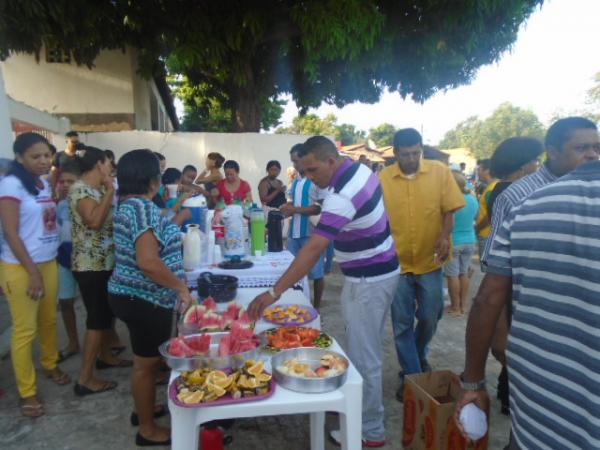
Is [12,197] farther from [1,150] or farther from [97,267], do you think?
[1,150]

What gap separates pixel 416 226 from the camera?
10.7 ft

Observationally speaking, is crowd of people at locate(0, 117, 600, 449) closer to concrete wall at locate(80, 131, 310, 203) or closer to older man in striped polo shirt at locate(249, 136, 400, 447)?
older man in striped polo shirt at locate(249, 136, 400, 447)

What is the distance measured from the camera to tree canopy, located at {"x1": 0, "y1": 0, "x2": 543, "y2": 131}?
23.9ft

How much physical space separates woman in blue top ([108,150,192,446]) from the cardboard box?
1550 millimetres

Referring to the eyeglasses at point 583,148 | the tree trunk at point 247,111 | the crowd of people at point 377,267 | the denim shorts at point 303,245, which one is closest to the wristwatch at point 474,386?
the crowd of people at point 377,267

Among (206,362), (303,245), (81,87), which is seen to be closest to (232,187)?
(303,245)

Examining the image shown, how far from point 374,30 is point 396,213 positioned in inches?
220

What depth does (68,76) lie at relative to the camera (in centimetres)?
1073

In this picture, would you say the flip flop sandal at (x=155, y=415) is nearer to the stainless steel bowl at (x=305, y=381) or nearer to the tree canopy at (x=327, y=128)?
the stainless steel bowl at (x=305, y=381)

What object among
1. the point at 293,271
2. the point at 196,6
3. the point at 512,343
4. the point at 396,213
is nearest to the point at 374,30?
the point at 196,6

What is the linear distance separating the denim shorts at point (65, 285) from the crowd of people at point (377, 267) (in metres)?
0.01

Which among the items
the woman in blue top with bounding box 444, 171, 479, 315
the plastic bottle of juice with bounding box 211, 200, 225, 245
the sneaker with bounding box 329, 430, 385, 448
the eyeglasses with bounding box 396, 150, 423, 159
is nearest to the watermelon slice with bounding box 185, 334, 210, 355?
the sneaker with bounding box 329, 430, 385, 448

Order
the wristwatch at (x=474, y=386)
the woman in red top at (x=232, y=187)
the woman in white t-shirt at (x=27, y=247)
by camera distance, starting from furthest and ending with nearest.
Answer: the woman in red top at (x=232, y=187)
the woman in white t-shirt at (x=27, y=247)
the wristwatch at (x=474, y=386)

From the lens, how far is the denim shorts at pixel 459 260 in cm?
520
